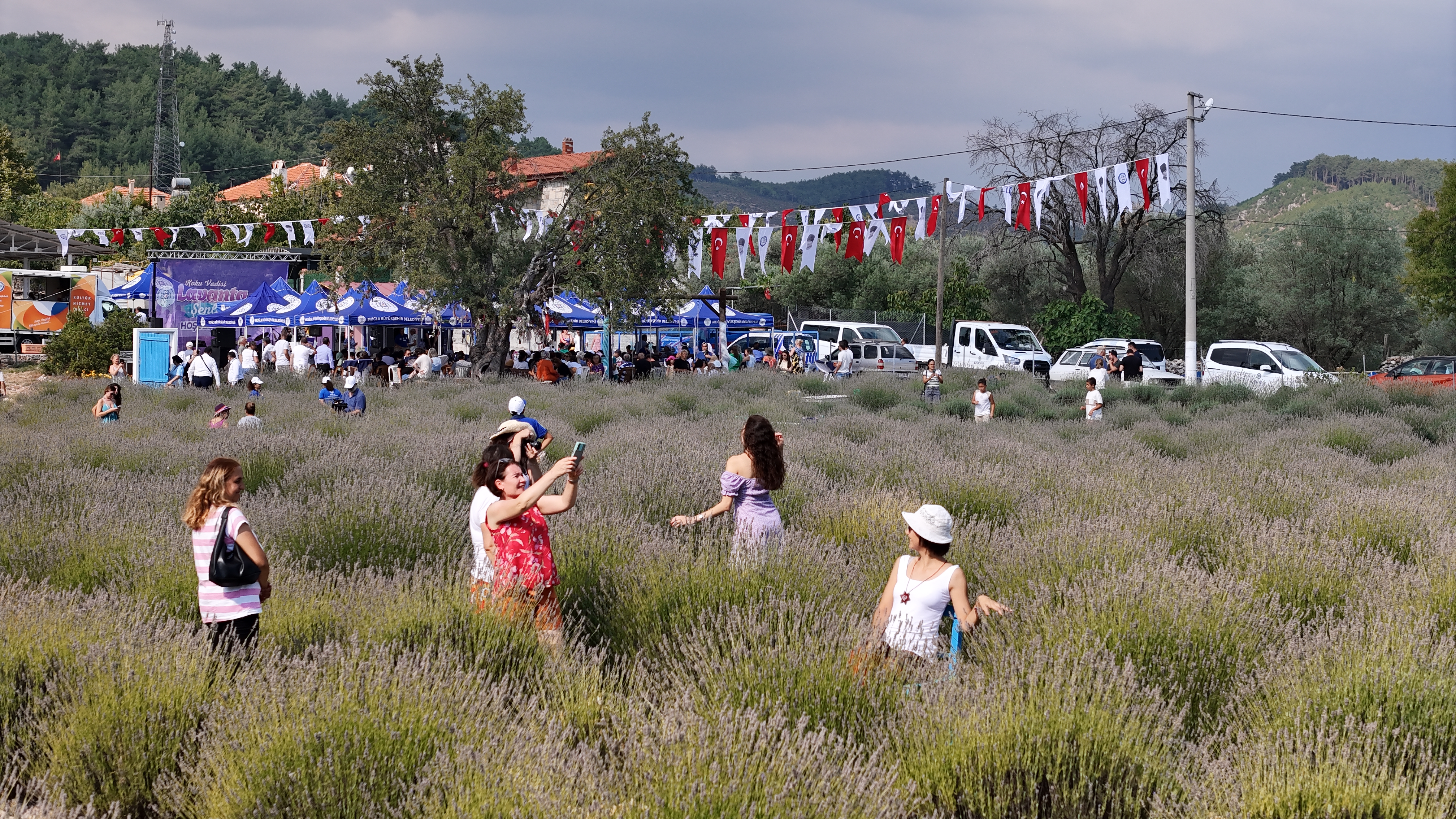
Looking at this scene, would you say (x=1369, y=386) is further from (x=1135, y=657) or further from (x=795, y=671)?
(x=795, y=671)

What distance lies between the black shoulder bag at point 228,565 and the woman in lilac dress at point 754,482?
2.30 m

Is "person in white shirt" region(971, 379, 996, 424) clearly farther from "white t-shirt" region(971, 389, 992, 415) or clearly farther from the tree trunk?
the tree trunk

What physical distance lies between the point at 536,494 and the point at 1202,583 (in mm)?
3097

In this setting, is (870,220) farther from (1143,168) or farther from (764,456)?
(764,456)

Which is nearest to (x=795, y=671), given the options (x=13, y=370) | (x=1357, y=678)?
(x=1357, y=678)

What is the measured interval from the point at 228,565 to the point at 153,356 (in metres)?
21.5

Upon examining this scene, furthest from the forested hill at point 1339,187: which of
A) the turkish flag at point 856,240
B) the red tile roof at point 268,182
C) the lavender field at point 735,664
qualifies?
the lavender field at point 735,664

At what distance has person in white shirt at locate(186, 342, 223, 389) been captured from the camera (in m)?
A: 19.9

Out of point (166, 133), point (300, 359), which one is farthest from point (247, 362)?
point (166, 133)

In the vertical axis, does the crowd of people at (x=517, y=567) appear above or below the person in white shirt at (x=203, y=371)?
below

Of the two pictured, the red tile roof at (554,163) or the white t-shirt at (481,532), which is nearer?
the white t-shirt at (481,532)

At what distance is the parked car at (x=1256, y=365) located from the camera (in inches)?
902

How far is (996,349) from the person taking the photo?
31.0 meters

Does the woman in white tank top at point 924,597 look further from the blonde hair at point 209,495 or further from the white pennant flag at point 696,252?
the white pennant flag at point 696,252
